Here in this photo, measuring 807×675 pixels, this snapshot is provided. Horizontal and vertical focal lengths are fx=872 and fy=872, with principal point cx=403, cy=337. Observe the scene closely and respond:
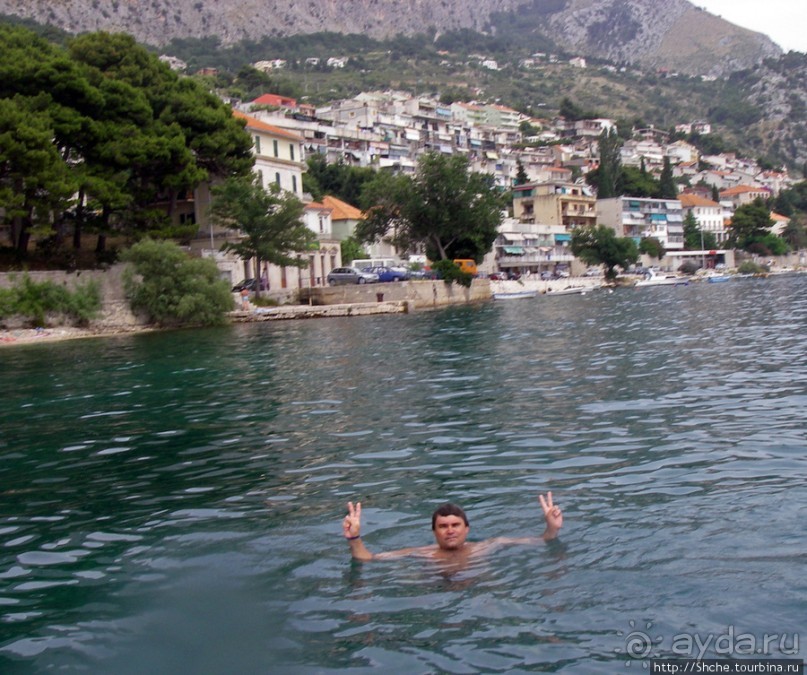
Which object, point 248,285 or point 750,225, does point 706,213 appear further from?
point 248,285

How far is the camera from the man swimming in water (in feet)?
23.0

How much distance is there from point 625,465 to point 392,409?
19.4 ft

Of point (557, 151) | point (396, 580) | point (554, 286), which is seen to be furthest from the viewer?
point (557, 151)

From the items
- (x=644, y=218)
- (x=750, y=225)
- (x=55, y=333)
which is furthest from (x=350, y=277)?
(x=750, y=225)

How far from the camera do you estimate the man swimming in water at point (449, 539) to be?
7012 millimetres

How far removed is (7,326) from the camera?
131 ft

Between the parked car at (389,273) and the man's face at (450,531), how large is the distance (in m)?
51.5

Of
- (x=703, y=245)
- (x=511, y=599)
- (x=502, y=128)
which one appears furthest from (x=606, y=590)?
(x=502, y=128)

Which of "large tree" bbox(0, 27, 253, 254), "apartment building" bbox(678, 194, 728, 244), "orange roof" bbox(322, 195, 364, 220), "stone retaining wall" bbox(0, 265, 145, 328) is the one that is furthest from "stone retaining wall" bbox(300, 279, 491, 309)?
"apartment building" bbox(678, 194, 728, 244)

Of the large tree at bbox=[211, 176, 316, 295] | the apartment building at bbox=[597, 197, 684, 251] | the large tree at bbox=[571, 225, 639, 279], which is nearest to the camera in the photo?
the large tree at bbox=[211, 176, 316, 295]

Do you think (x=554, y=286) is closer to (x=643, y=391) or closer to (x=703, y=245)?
(x=703, y=245)

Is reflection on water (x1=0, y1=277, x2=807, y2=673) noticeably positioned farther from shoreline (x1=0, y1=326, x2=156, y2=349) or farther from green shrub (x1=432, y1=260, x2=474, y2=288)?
green shrub (x1=432, y1=260, x2=474, y2=288)

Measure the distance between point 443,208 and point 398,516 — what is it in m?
60.3

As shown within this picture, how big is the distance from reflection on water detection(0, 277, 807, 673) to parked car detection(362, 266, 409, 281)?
3915 cm
